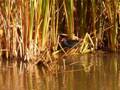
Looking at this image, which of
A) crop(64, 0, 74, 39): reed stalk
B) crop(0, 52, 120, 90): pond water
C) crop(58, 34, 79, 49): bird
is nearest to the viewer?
crop(0, 52, 120, 90): pond water

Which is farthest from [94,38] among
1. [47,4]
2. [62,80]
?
[62,80]

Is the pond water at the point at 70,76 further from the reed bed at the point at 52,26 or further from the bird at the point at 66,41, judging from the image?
the bird at the point at 66,41

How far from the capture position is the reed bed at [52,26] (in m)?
4.63

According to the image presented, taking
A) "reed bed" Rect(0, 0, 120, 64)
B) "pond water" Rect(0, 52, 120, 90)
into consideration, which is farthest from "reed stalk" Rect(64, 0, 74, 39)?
"pond water" Rect(0, 52, 120, 90)

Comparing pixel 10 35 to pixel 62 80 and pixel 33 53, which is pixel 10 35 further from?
pixel 62 80

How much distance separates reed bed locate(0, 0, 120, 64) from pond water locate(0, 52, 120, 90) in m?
0.22

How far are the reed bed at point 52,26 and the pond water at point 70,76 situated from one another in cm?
22

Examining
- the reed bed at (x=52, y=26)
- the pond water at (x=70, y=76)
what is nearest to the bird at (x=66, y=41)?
the reed bed at (x=52, y=26)

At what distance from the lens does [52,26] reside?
4.96 meters

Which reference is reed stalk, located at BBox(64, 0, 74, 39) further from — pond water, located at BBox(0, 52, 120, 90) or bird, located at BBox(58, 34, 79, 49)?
pond water, located at BBox(0, 52, 120, 90)

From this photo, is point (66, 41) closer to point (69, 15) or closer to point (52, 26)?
point (69, 15)

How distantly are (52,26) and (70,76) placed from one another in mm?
921

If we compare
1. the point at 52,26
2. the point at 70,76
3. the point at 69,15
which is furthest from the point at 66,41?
the point at 70,76

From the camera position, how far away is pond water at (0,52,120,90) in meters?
3.86
